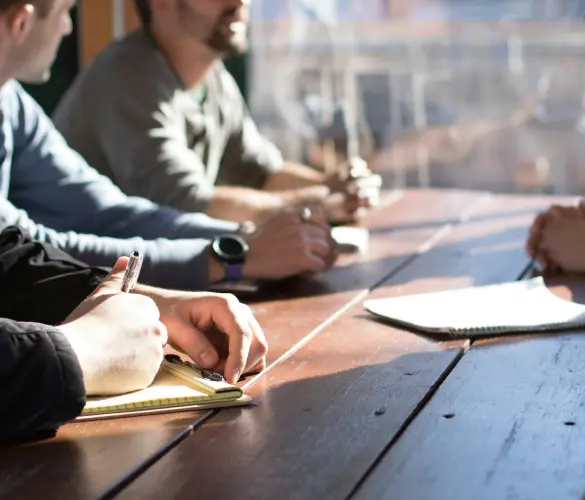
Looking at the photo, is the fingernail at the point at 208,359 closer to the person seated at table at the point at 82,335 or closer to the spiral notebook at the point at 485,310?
the person seated at table at the point at 82,335

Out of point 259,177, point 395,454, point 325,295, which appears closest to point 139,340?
point 395,454

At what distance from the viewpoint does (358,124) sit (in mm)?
5129

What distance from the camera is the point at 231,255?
1.72m

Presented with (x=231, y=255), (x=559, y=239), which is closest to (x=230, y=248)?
(x=231, y=255)

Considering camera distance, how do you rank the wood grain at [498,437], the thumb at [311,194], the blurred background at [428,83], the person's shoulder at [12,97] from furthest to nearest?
1. the blurred background at [428,83]
2. the thumb at [311,194]
3. the person's shoulder at [12,97]
4. the wood grain at [498,437]

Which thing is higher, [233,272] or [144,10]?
A: [144,10]

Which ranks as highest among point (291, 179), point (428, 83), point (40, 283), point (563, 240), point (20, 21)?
point (20, 21)

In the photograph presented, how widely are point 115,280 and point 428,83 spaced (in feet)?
13.2

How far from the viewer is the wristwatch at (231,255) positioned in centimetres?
171

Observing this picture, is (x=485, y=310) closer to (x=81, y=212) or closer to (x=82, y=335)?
(x=82, y=335)

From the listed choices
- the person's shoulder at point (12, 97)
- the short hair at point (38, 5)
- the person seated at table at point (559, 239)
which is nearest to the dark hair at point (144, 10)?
the person's shoulder at point (12, 97)

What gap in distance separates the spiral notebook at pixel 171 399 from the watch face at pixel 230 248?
61 centimetres

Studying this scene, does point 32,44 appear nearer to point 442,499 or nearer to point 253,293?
point 253,293

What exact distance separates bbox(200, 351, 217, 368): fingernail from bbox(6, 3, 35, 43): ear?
714mm
